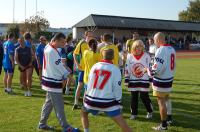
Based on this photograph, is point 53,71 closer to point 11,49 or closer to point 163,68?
point 163,68

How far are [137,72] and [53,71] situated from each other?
90.0 inches

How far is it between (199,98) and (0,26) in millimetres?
90529

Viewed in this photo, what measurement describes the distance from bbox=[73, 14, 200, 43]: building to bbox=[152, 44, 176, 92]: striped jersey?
46.8 meters

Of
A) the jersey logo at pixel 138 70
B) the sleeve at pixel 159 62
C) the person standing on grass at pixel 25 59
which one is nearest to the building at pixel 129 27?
the person standing on grass at pixel 25 59

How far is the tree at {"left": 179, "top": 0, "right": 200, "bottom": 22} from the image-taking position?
90.9 metres

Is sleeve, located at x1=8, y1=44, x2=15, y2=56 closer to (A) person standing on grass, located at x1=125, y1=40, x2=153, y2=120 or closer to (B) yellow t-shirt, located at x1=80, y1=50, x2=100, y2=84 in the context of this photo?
(B) yellow t-shirt, located at x1=80, y1=50, x2=100, y2=84

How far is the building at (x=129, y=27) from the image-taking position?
58125 mm

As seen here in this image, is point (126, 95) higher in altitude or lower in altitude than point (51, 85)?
lower

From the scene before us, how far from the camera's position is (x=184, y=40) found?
6662cm

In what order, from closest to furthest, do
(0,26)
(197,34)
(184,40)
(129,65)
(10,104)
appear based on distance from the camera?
(129,65) → (10,104) → (184,40) → (197,34) → (0,26)

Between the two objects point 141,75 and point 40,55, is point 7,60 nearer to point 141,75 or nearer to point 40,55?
point 40,55

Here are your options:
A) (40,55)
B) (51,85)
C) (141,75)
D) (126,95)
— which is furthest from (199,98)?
(51,85)

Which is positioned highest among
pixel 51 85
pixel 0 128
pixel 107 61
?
pixel 107 61

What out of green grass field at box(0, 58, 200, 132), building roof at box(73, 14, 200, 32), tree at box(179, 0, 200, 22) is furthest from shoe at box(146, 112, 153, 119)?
tree at box(179, 0, 200, 22)
